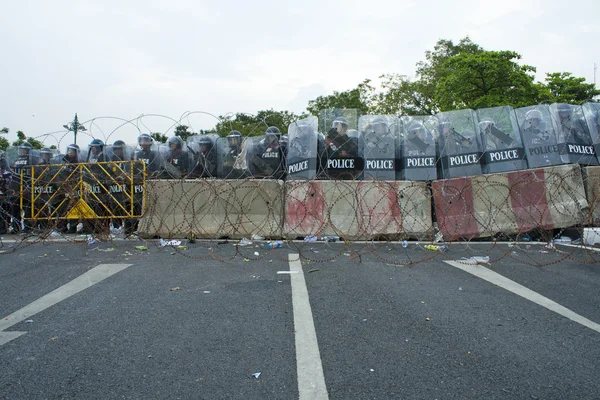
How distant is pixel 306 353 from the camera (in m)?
3.08

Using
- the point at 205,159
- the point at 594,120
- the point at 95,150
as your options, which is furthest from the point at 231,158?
the point at 594,120

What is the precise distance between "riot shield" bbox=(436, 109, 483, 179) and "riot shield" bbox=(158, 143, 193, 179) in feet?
21.1

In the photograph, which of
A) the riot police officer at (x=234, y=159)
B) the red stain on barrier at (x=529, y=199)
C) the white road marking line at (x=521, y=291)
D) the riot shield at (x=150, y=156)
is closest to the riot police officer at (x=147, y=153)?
the riot shield at (x=150, y=156)

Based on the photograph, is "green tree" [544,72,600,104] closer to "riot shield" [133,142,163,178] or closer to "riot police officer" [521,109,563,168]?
"riot police officer" [521,109,563,168]

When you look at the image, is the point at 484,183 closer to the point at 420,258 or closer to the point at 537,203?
the point at 537,203

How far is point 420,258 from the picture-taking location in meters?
7.11

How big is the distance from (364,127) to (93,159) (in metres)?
7.60

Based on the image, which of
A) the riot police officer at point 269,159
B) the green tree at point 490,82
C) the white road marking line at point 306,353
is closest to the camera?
the white road marking line at point 306,353

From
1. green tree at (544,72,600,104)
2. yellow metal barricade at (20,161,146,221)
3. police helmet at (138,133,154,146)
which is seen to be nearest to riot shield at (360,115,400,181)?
yellow metal barricade at (20,161,146,221)

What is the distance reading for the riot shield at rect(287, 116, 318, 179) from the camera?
9727mm

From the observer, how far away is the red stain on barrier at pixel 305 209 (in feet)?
29.3

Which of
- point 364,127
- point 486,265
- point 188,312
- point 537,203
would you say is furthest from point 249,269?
point 537,203

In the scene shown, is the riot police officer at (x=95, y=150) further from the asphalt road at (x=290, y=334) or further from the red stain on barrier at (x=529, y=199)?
the red stain on barrier at (x=529, y=199)

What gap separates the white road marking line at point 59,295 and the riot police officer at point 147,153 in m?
5.07
